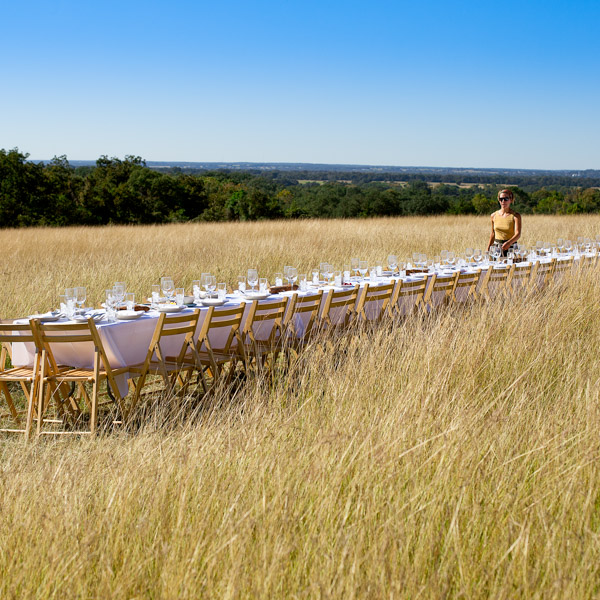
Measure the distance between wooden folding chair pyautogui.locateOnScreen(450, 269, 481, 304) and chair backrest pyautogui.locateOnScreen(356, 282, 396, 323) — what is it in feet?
3.19

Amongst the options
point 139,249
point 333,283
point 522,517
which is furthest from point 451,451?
point 139,249

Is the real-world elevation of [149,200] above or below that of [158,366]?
above

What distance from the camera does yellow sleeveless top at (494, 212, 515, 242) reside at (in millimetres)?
10398

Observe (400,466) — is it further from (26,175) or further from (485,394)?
(26,175)

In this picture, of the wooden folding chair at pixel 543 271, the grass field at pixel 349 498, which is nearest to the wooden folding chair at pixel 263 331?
the grass field at pixel 349 498

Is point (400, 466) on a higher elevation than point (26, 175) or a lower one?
lower

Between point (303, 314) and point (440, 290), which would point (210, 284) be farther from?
point (440, 290)

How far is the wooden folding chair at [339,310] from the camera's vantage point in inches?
251

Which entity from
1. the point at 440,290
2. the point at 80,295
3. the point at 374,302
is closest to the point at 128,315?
the point at 80,295

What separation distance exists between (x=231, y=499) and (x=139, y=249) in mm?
12314

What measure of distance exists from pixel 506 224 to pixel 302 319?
4.94m

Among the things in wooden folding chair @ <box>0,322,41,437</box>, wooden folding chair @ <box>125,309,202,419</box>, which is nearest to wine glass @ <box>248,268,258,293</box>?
wooden folding chair @ <box>125,309,202,419</box>

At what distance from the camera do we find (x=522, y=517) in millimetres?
2531

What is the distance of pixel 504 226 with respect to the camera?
10.4 meters
